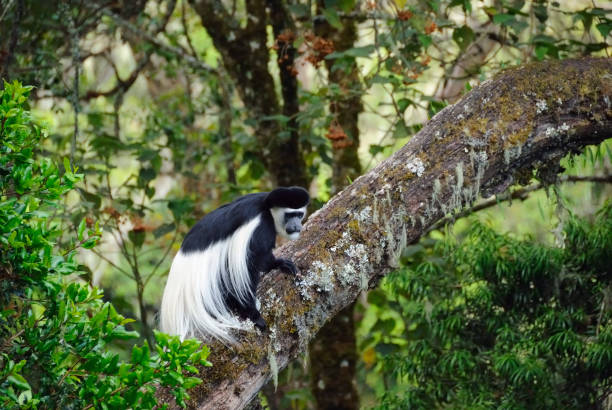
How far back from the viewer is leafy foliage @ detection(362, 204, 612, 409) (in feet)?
8.93

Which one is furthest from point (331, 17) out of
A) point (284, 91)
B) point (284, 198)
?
point (284, 198)

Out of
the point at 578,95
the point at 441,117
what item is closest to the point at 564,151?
the point at 578,95

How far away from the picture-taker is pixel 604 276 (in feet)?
9.21

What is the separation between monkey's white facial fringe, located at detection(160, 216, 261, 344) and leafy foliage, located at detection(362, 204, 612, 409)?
36.3 inches

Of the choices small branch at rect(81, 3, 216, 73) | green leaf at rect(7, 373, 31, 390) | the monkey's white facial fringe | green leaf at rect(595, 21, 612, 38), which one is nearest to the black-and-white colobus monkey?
Result: the monkey's white facial fringe

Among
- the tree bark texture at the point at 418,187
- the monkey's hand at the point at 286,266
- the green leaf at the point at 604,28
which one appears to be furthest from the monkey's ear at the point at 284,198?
the green leaf at the point at 604,28

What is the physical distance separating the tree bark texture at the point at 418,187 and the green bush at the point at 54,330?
53cm

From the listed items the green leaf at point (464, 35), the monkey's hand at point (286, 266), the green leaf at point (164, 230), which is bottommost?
the green leaf at point (164, 230)

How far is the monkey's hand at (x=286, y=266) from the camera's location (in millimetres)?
2141

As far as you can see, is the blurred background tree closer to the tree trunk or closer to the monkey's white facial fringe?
the tree trunk

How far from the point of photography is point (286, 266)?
216 centimetres

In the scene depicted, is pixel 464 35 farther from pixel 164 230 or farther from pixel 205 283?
pixel 164 230

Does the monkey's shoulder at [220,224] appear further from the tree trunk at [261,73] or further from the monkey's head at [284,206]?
the tree trunk at [261,73]

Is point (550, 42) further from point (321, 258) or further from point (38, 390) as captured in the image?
point (38, 390)
